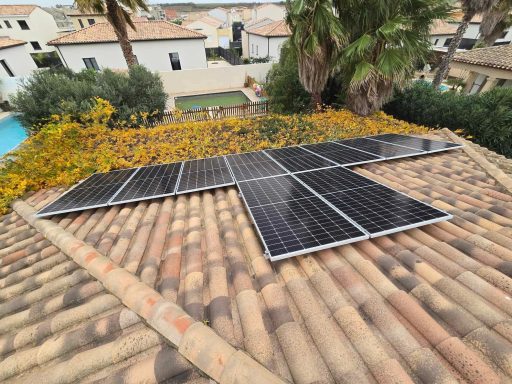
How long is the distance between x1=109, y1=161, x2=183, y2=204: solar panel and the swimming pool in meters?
20.0

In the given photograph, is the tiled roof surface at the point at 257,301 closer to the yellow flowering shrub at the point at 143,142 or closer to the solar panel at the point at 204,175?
the solar panel at the point at 204,175

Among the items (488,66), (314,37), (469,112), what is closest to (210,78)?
(314,37)

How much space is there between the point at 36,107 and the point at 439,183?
16.4m

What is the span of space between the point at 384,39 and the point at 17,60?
138 ft

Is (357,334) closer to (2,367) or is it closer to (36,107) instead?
(2,367)

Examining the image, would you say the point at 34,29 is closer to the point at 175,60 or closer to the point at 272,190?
the point at 175,60

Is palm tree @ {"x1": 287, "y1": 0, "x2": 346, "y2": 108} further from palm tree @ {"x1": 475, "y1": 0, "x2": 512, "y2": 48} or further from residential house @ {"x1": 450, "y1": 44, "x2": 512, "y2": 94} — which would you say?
residential house @ {"x1": 450, "y1": 44, "x2": 512, "y2": 94}

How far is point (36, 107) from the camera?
448 inches

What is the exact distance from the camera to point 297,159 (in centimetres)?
571

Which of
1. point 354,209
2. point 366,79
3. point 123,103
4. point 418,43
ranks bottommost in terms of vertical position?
point 123,103

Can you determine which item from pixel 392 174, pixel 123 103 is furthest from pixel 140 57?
pixel 392 174

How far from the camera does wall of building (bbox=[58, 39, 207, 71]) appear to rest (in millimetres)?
26938

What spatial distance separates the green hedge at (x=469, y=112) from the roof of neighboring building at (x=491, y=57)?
29.8 ft

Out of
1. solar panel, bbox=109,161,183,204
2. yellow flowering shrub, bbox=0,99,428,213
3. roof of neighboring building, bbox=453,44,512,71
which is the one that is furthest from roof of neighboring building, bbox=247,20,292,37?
solar panel, bbox=109,161,183,204
